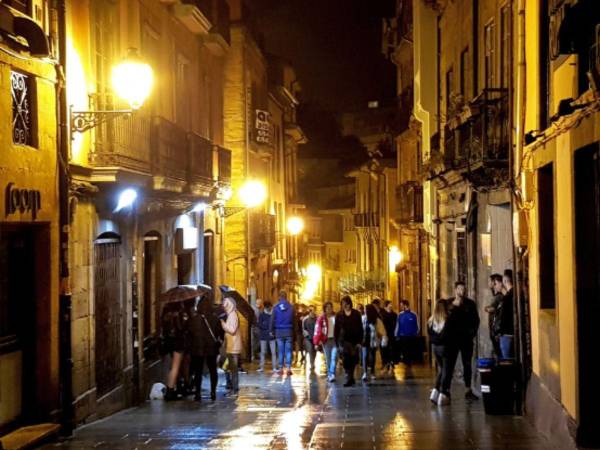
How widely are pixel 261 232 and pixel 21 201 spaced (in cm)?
2182

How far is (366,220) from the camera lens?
5456cm

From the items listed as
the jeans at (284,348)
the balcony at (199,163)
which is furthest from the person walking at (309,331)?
the balcony at (199,163)

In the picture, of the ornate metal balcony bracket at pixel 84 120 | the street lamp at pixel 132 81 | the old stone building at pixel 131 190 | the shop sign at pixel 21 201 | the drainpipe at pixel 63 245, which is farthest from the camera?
the old stone building at pixel 131 190

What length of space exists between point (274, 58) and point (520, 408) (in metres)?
31.0

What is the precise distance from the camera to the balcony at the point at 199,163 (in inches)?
814

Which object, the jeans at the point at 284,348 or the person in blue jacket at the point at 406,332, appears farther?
the person in blue jacket at the point at 406,332

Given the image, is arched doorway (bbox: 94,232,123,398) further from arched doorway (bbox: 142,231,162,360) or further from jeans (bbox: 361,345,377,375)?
jeans (bbox: 361,345,377,375)

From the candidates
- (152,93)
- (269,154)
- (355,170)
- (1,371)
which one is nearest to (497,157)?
(152,93)

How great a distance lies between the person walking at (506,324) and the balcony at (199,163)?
7.90 m

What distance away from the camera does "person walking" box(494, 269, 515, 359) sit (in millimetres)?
14648

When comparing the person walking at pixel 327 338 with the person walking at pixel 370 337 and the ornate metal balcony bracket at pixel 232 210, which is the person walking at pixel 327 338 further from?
the ornate metal balcony bracket at pixel 232 210

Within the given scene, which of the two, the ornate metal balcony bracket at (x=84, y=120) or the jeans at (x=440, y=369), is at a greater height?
the ornate metal balcony bracket at (x=84, y=120)

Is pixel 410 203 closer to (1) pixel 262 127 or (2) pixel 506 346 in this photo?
(1) pixel 262 127

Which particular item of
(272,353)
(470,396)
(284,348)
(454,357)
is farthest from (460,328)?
(272,353)
